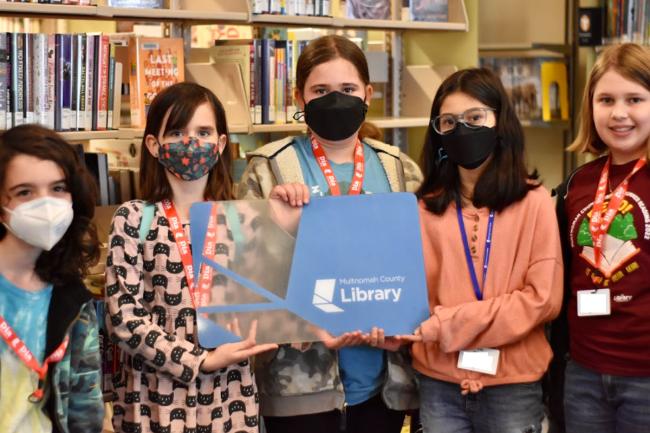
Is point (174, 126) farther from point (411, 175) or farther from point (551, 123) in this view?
point (551, 123)

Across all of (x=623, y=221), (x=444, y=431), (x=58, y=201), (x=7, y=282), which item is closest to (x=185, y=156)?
(x=58, y=201)

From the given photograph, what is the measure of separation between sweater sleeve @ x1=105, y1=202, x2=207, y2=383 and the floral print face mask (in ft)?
0.57

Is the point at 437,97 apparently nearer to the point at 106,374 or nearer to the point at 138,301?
the point at 138,301

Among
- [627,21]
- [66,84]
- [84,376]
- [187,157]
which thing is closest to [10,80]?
[66,84]

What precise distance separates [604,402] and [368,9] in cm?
251

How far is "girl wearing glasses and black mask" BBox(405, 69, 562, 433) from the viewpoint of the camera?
2.44 m

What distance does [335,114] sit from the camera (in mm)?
2576

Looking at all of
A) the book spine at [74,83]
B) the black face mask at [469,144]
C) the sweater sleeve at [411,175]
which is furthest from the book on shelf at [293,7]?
the black face mask at [469,144]

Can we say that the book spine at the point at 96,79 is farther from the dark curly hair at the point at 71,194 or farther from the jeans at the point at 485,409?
the jeans at the point at 485,409

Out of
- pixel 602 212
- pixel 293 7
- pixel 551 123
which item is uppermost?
pixel 293 7

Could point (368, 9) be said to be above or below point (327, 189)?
above

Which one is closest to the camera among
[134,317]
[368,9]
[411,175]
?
[134,317]

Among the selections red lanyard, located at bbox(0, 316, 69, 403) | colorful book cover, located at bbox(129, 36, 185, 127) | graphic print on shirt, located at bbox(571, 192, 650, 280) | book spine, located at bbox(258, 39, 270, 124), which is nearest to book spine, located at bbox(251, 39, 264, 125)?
book spine, located at bbox(258, 39, 270, 124)

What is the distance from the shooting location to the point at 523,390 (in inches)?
97.9
